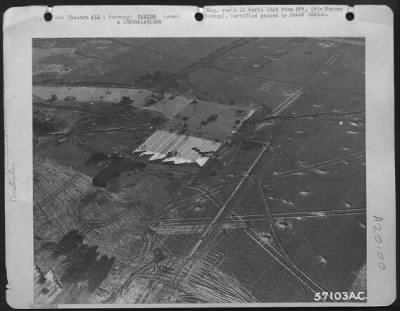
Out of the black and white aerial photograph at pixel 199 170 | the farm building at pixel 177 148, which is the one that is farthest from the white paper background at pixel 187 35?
the farm building at pixel 177 148

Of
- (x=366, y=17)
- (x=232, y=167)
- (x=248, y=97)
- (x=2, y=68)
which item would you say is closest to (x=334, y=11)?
(x=366, y=17)

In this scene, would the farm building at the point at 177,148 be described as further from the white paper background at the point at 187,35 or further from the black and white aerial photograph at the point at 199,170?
the white paper background at the point at 187,35

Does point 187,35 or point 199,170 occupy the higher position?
→ point 187,35

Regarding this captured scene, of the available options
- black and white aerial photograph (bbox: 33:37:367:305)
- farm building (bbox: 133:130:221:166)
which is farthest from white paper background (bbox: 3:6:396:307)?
farm building (bbox: 133:130:221:166)

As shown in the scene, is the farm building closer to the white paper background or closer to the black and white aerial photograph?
the black and white aerial photograph

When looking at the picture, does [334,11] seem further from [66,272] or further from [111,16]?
[66,272]

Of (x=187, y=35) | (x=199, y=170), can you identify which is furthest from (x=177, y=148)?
(x=187, y=35)

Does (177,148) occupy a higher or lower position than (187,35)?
lower

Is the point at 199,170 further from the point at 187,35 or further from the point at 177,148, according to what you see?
the point at 187,35
